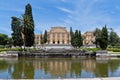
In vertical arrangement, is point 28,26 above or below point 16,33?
above

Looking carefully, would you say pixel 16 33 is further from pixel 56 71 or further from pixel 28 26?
pixel 56 71

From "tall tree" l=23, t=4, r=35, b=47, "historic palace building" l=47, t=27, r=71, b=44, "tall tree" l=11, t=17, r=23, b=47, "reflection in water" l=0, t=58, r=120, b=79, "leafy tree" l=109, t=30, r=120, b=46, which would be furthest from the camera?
"historic palace building" l=47, t=27, r=71, b=44

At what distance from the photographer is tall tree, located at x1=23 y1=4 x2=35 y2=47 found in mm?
56469

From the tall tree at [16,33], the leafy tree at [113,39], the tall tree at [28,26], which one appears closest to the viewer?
the tall tree at [28,26]

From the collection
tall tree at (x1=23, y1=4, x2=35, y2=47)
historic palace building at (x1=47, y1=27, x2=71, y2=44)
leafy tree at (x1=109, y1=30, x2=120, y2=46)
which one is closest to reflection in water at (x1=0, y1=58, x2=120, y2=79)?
tall tree at (x1=23, y1=4, x2=35, y2=47)

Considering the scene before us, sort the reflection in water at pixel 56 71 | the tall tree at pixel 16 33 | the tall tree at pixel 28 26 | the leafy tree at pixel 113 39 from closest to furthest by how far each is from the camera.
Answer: the reflection in water at pixel 56 71, the tall tree at pixel 28 26, the tall tree at pixel 16 33, the leafy tree at pixel 113 39

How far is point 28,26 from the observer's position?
5669cm

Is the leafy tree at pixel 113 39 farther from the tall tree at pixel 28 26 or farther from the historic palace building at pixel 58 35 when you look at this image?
the tall tree at pixel 28 26

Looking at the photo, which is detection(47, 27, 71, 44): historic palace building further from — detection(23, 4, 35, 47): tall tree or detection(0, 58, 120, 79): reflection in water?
detection(0, 58, 120, 79): reflection in water

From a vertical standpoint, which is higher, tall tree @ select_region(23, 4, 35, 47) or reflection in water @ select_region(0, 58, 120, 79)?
tall tree @ select_region(23, 4, 35, 47)

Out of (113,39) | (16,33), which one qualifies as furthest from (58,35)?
(16,33)

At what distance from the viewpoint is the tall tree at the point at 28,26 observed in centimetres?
5647

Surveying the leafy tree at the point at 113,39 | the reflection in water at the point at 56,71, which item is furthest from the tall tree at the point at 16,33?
the leafy tree at the point at 113,39

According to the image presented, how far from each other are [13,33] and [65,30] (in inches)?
2336
